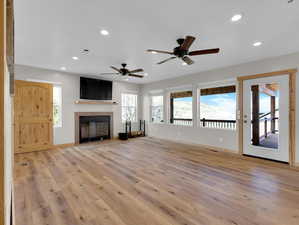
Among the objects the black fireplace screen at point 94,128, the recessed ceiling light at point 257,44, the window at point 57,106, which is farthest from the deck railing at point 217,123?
the window at point 57,106

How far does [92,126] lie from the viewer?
21.0 ft

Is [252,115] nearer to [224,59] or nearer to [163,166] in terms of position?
[224,59]

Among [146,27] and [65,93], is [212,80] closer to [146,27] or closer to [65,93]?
[146,27]

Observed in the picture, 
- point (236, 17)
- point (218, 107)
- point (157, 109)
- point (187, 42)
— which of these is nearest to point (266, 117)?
point (218, 107)

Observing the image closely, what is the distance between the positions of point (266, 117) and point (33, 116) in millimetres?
6695

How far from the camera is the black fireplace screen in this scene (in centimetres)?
613

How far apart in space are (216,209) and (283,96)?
11.3 ft

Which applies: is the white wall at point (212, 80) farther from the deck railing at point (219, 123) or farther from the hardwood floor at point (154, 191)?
the hardwood floor at point (154, 191)

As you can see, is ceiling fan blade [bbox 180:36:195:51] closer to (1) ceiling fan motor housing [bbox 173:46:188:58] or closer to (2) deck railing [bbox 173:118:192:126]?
(1) ceiling fan motor housing [bbox 173:46:188:58]

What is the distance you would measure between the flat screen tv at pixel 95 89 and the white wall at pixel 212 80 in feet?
6.60

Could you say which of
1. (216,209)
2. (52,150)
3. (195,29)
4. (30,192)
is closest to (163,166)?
(216,209)

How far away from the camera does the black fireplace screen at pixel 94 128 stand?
613cm

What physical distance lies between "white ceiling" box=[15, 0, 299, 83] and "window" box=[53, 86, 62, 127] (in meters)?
1.45

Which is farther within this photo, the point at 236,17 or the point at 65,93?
the point at 65,93
